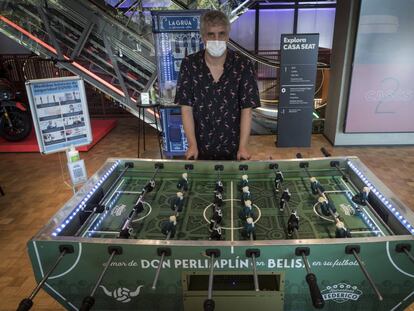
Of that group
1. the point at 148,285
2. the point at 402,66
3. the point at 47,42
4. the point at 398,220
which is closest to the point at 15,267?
the point at 148,285

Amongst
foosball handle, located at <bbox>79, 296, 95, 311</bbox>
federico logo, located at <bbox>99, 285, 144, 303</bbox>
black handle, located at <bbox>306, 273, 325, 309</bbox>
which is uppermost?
black handle, located at <bbox>306, 273, 325, 309</bbox>

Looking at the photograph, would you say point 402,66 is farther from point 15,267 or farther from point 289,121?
point 15,267

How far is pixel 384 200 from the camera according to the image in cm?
175

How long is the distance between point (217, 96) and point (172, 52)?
2.81 m

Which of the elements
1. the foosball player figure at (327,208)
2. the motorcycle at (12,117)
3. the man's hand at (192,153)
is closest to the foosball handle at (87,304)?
the foosball player figure at (327,208)

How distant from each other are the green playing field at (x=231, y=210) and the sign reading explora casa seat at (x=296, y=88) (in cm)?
344

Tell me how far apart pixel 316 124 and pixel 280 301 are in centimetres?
525

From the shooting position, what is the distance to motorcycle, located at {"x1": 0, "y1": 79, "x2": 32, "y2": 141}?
5617 mm

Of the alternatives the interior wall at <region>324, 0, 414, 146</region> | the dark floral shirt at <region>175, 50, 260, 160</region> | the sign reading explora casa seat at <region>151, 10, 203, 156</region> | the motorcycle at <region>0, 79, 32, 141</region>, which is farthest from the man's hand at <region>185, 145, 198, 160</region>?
the motorcycle at <region>0, 79, 32, 141</region>

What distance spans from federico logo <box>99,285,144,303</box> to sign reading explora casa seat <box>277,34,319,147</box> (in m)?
4.46

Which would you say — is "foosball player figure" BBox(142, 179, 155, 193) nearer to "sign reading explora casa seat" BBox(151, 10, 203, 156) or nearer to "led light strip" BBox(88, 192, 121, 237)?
"led light strip" BBox(88, 192, 121, 237)

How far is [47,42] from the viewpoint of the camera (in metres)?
5.74

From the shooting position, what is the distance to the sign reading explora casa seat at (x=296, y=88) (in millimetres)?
5141

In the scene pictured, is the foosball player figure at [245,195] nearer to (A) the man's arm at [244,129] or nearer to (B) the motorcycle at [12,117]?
(A) the man's arm at [244,129]
